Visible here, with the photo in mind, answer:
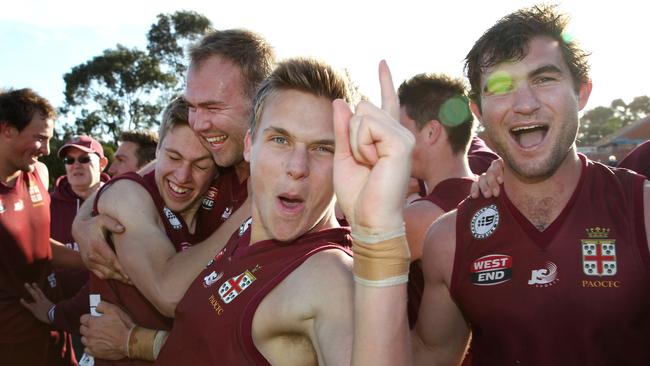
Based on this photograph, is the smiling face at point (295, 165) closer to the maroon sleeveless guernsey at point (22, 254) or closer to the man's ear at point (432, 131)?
the man's ear at point (432, 131)

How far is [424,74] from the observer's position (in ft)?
14.2

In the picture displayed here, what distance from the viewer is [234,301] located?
6.55 feet

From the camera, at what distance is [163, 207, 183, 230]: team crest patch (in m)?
3.21

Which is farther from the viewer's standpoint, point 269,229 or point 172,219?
point 172,219

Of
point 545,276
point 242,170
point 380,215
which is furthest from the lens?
point 242,170

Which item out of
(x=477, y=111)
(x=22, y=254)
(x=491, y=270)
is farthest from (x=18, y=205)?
(x=491, y=270)

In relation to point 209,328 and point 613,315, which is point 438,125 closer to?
point 613,315

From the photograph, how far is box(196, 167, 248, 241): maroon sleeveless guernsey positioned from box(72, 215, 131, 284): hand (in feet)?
1.79

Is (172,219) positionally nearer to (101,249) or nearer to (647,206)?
(101,249)

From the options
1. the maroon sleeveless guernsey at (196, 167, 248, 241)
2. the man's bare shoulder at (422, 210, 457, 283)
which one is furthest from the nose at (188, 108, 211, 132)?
the man's bare shoulder at (422, 210, 457, 283)

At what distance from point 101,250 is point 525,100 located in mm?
2349

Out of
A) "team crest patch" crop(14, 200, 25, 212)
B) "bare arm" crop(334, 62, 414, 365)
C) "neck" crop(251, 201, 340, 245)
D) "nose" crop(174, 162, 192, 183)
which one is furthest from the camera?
"team crest patch" crop(14, 200, 25, 212)

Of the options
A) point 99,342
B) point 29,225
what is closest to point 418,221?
point 99,342

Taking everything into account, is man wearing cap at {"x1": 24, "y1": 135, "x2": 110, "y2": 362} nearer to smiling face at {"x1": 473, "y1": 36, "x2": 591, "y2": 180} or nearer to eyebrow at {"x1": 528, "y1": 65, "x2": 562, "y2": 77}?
smiling face at {"x1": 473, "y1": 36, "x2": 591, "y2": 180}
